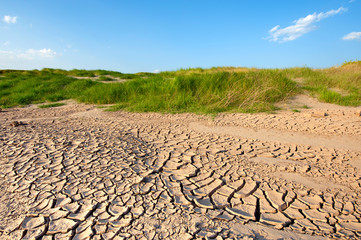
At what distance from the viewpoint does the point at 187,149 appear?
2.79m

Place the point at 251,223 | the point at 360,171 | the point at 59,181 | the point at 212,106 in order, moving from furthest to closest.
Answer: the point at 212,106, the point at 360,171, the point at 59,181, the point at 251,223

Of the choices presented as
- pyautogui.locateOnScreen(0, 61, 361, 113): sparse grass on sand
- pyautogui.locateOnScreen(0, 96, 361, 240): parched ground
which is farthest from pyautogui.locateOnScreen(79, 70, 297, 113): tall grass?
pyautogui.locateOnScreen(0, 96, 361, 240): parched ground

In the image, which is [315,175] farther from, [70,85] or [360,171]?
[70,85]

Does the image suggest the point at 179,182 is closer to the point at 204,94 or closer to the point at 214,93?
the point at 214,93

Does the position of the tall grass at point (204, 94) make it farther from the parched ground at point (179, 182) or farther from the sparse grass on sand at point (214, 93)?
the parched ground at point (179, 182)

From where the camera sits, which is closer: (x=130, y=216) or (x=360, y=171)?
(x=130, y=216)

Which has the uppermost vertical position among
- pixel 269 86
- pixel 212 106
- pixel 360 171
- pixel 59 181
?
pixel 269 86

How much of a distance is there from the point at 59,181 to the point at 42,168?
378 mm

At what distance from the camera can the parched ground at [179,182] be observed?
1468mm

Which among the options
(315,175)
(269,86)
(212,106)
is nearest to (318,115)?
(269,86)

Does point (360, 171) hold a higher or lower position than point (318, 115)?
lower

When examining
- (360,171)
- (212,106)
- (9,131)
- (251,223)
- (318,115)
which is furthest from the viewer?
(212,106)

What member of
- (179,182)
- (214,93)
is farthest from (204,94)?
(179,182)

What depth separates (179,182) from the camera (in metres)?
2.00
